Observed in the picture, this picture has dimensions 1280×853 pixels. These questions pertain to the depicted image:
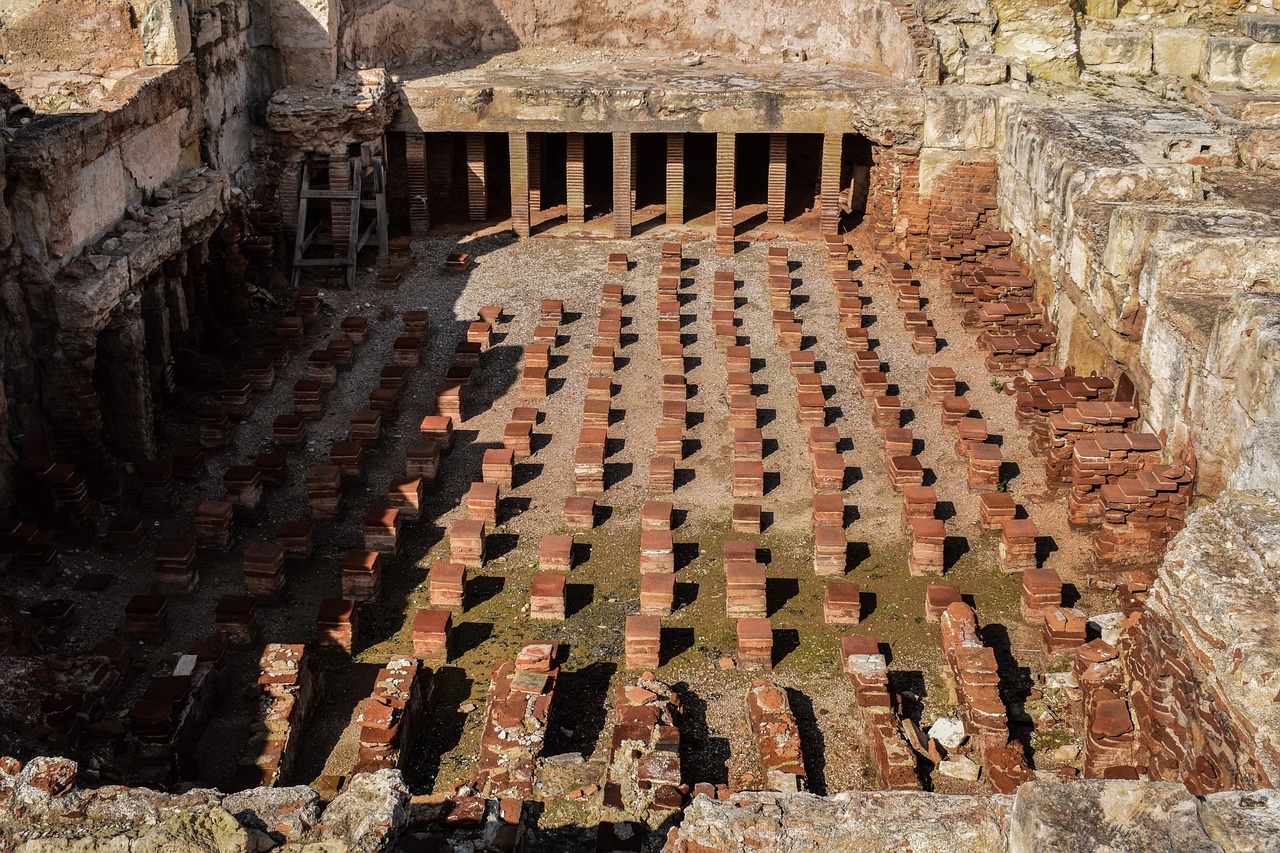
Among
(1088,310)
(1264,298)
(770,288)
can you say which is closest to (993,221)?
(770,288)

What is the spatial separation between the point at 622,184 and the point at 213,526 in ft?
28.2

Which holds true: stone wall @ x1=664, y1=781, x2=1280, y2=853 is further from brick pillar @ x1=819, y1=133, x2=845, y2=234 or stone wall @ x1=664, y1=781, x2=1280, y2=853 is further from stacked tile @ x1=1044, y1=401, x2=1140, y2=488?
brick pillar @ x1=819, y1=133, x2=845, y2=234

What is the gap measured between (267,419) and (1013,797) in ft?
30.6

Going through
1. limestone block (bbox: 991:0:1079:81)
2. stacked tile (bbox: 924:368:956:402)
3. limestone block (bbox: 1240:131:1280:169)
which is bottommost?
stacked tile (bbox: 924:368:956:402)

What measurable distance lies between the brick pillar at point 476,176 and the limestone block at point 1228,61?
9.61 metres

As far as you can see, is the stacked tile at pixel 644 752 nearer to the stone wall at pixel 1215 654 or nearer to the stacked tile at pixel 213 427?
the stone wall at pixel 1215 654

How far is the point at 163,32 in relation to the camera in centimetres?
1387

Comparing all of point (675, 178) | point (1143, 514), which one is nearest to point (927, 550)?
point (1143, 514)

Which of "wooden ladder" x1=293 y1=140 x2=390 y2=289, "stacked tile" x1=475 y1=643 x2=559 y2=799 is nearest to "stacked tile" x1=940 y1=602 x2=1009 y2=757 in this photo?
"stacked tile" x1=475 y1=643 x2=559 y2=799

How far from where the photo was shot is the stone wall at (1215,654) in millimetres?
6887

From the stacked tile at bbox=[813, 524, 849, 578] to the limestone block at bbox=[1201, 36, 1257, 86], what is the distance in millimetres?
10039

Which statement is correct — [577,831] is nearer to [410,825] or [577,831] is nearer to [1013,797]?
[410,825]

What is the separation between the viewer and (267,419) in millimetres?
13000

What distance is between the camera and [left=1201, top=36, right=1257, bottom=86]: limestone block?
1672 centimetres
